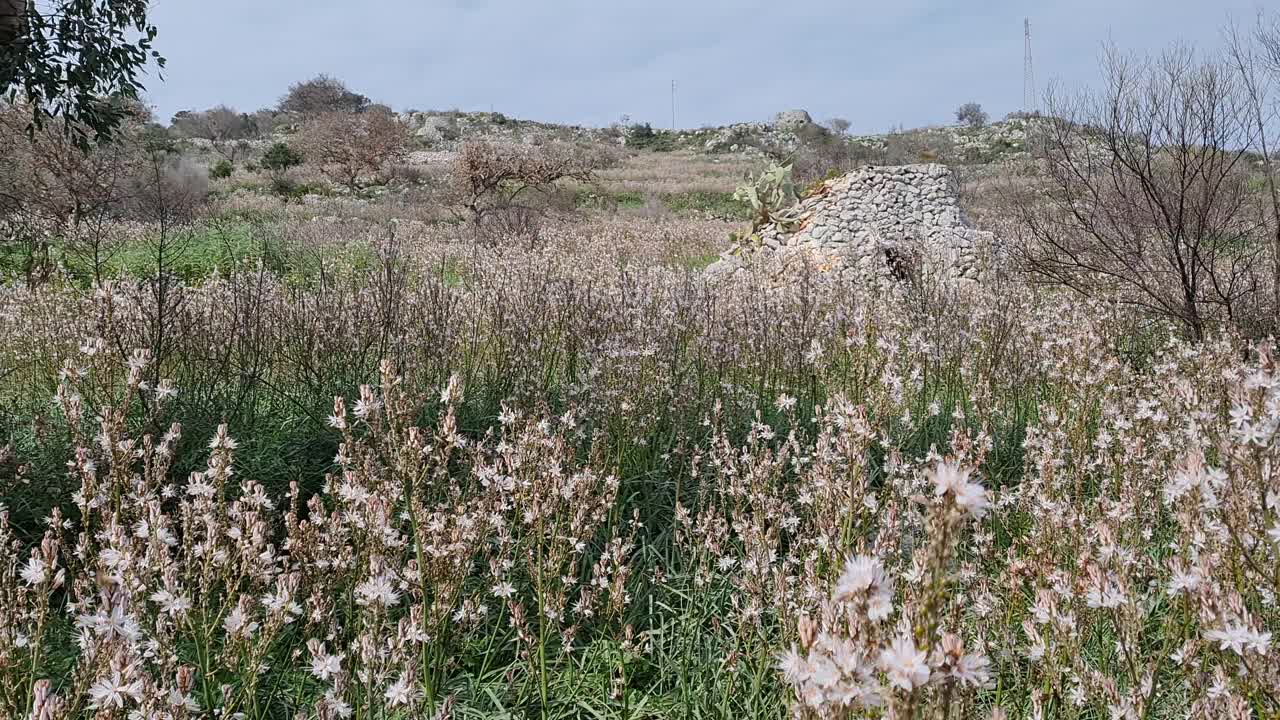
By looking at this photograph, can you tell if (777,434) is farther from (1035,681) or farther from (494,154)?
(494,154)

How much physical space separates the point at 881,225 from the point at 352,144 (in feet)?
87.1

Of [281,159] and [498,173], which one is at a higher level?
[281,159]

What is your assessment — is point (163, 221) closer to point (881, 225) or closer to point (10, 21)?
point (10, 21)

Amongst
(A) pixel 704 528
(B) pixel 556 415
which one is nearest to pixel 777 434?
(B) pixel 556 415

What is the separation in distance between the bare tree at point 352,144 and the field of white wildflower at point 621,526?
93.5 feet

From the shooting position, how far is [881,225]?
12914mm

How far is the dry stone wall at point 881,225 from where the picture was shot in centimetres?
1243

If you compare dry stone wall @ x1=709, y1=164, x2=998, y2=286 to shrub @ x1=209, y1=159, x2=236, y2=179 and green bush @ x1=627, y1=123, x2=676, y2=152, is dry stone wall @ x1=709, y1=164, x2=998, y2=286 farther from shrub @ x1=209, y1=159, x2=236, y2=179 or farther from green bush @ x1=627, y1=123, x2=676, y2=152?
green bush @ x1=627, y1=123, x2=676, y2=152

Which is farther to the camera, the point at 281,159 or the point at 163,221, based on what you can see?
the point at 281,159

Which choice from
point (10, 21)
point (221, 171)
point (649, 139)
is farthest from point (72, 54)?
point (649, 139)

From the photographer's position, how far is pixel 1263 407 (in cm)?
153

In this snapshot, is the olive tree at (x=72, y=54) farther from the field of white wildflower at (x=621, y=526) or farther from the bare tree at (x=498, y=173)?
the bare tree at (x=498, y=173)

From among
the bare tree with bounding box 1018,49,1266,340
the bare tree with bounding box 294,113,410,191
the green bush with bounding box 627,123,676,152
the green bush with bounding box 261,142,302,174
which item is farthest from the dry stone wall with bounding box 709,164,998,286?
the green bush with bounding box 627,123,676,152

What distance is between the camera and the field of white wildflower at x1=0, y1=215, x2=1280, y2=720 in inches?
60.2
